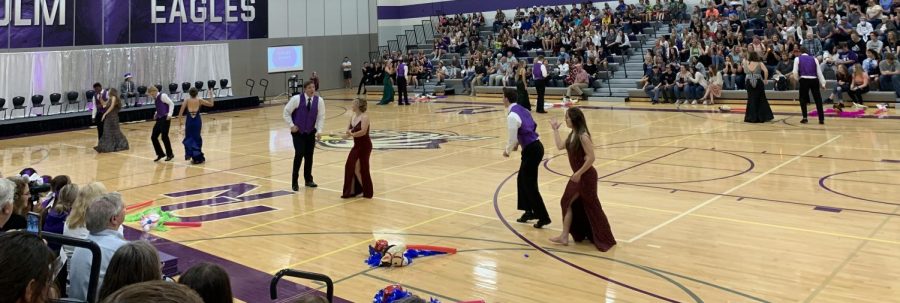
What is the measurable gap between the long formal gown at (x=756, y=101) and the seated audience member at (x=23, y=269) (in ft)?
60.3

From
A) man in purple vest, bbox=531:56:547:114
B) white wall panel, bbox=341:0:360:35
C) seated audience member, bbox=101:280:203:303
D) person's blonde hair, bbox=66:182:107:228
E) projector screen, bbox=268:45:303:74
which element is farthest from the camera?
white wall panel, bbox=341:0:360:35

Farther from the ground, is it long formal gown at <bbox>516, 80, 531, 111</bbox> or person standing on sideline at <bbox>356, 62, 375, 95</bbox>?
person standing on sideline at <bbox>356, 62, 375, 95</bbox>

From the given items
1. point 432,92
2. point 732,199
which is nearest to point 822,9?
point 432,92

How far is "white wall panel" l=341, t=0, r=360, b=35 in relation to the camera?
119 ft

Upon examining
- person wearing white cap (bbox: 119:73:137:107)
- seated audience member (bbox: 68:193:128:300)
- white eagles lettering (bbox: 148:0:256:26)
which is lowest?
seated audience member (bbox: 68:193:128:300)

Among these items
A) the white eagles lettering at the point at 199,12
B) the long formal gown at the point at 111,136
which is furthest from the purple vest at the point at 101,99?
the white eagles lettering at the point at 199,12

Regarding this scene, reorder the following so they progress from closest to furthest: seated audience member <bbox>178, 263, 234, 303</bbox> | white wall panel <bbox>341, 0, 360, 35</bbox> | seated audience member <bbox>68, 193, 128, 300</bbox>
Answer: seated audience member <bbox>178, 263, 234, 303</bbox> < seated audience member <bbox>68, 193, 128, 300</bbox> < white wall panel <bbox>341, 0, 360, 35</bbox>

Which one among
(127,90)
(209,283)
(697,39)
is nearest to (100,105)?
(127,90)

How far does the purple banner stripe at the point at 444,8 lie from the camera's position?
1489 inches

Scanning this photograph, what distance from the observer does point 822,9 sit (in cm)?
2575

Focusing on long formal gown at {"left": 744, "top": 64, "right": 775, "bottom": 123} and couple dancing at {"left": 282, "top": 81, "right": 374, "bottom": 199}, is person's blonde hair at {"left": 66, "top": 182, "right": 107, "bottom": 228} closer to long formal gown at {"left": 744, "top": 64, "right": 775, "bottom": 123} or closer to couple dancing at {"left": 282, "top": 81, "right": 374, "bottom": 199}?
couple dancing at {"left": 282, "top": 81, "right": 374, "bottom": 199}

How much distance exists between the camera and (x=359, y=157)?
34.8ft

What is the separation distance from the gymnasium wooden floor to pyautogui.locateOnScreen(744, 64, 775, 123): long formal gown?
0.67 metres

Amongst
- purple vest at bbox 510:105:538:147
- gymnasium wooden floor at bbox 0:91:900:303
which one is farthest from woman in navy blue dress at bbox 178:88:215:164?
purple vest at bbox 510:105:538:147
